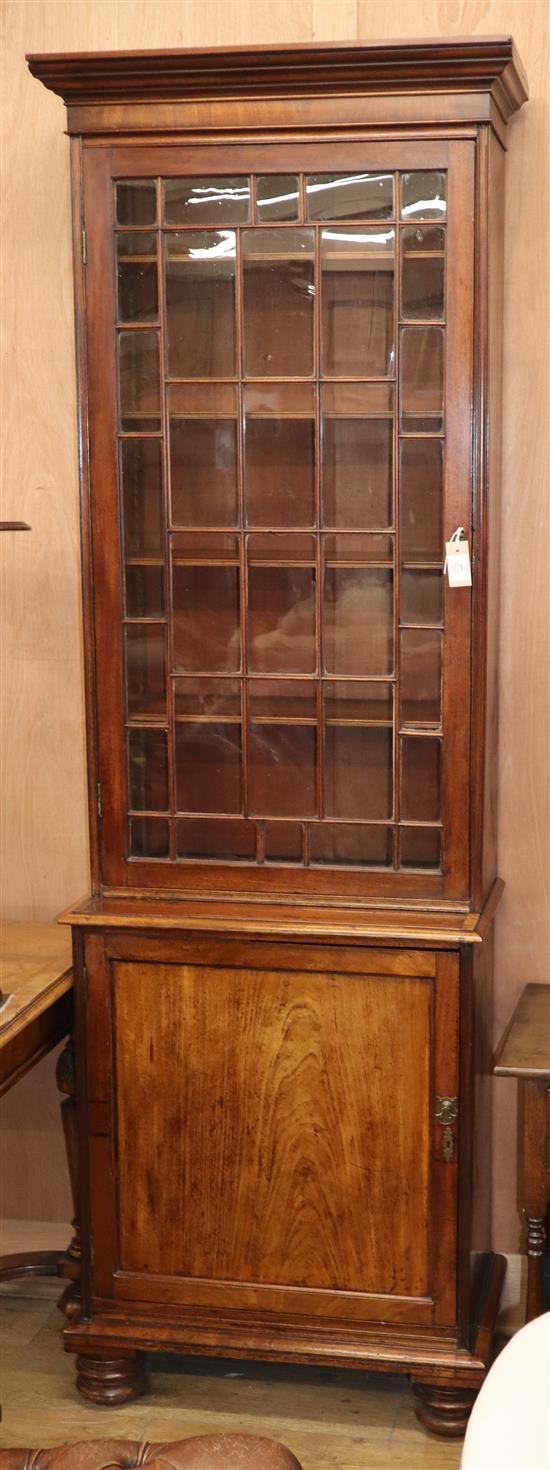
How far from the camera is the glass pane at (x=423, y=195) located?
2.31 m

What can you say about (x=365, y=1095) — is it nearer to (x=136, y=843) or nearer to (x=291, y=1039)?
(x=291, y=1039)

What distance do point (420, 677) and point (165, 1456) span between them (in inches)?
48.2

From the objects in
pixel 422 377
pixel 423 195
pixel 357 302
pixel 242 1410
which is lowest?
pixel 242 1410

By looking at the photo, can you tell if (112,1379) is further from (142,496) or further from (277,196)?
(277,196)

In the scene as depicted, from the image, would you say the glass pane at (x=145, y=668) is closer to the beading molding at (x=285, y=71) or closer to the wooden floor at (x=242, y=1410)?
the beading molding at (x=285, y=71)

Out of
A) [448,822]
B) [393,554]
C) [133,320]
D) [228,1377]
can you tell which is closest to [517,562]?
[393,554]

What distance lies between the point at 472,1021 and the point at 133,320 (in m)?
1.27

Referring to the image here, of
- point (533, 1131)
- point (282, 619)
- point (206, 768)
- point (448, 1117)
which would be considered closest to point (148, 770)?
point (206, 768)

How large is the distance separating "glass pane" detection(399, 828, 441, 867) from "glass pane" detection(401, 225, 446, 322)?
830 mm

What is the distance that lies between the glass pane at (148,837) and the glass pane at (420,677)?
1.51ft

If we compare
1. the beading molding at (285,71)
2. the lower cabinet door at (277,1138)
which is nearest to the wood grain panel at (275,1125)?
the lower cabinet door at (277,1138)

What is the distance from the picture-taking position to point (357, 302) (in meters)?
2.39

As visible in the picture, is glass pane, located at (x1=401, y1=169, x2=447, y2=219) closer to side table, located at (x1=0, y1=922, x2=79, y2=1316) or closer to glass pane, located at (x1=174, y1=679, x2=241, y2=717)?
glass pane, located at (x1=174, y1=679, x2=241, y2=717)

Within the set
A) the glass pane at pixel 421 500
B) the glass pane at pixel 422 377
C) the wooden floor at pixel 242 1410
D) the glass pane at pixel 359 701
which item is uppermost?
the glass pane at pixel 422 377
